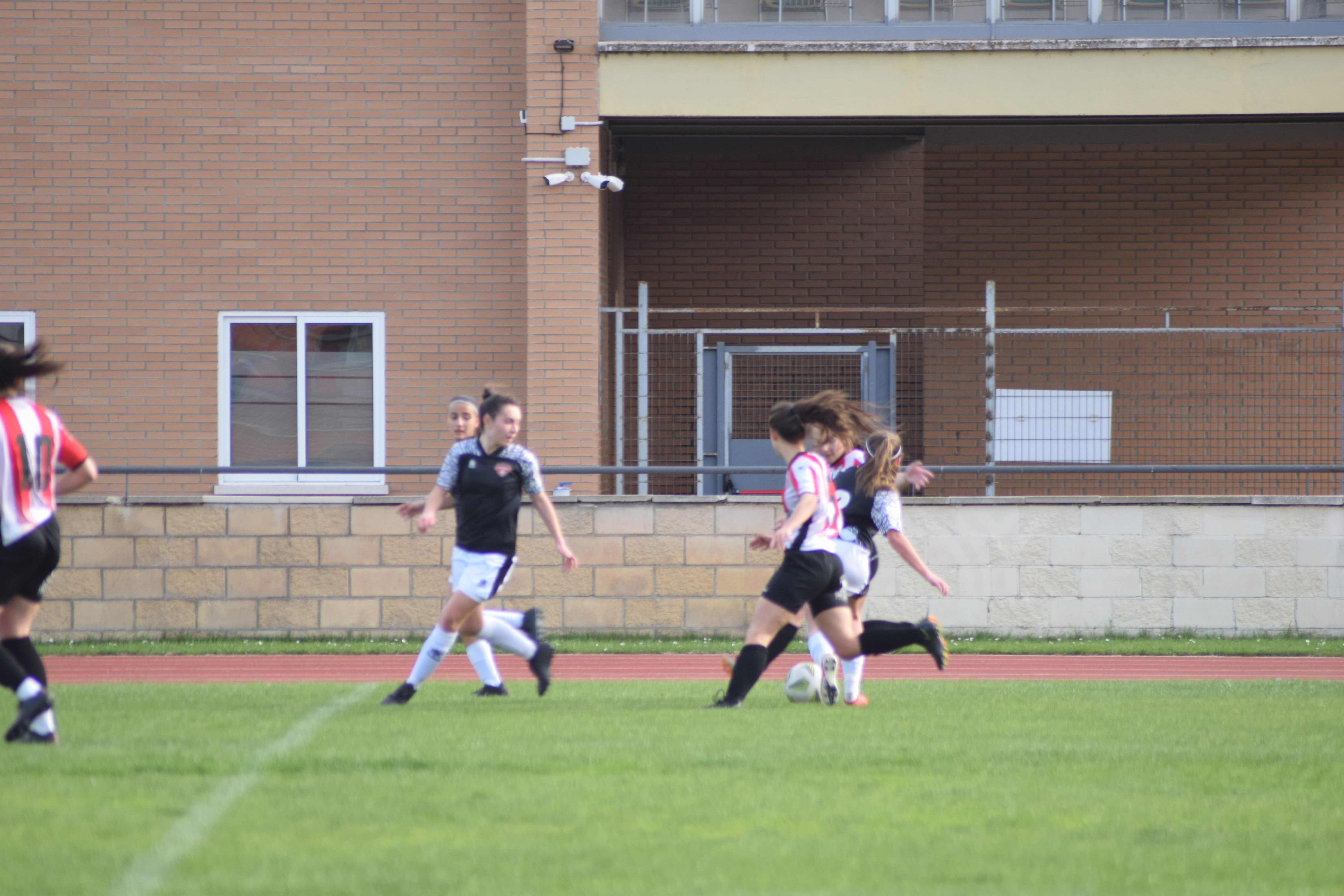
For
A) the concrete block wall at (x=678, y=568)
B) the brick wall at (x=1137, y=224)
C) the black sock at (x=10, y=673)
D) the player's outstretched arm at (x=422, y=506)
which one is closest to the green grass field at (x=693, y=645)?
the concrete block wall at (x=678, y=568)

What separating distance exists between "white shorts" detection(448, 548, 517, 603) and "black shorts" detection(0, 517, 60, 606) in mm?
2255

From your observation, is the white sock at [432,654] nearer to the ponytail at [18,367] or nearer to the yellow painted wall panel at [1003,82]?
the ponytail at [18,367]

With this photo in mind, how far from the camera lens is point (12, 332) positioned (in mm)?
15609

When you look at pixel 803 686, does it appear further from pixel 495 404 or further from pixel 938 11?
pixel 938 11

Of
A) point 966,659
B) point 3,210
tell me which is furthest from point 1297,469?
point 3,210

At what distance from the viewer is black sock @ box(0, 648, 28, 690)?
6785mm

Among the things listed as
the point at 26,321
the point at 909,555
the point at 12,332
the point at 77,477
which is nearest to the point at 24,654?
the point at 77,477

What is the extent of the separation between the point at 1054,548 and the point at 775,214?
217 inches

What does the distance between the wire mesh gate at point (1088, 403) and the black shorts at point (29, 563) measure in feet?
25.0

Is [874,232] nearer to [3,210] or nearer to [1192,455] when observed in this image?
[1192,455]

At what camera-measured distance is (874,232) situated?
1717 centimetres

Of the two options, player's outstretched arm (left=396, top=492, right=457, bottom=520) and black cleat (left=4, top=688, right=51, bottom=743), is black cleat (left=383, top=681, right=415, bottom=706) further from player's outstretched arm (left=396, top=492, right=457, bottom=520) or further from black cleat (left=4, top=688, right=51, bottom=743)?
black cleat (left=4, top=688, right=51, bottom=743)

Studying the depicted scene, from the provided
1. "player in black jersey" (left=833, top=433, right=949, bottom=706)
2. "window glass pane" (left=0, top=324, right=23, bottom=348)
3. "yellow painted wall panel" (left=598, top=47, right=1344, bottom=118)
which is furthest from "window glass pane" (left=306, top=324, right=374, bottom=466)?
"player in black jersey" (left=833, top=433, right=949, bottom=706)

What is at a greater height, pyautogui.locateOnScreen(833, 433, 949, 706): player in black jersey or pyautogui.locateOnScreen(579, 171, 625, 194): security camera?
pyautogui.locateOnScreen(579, 171, 625, 194): security camera
